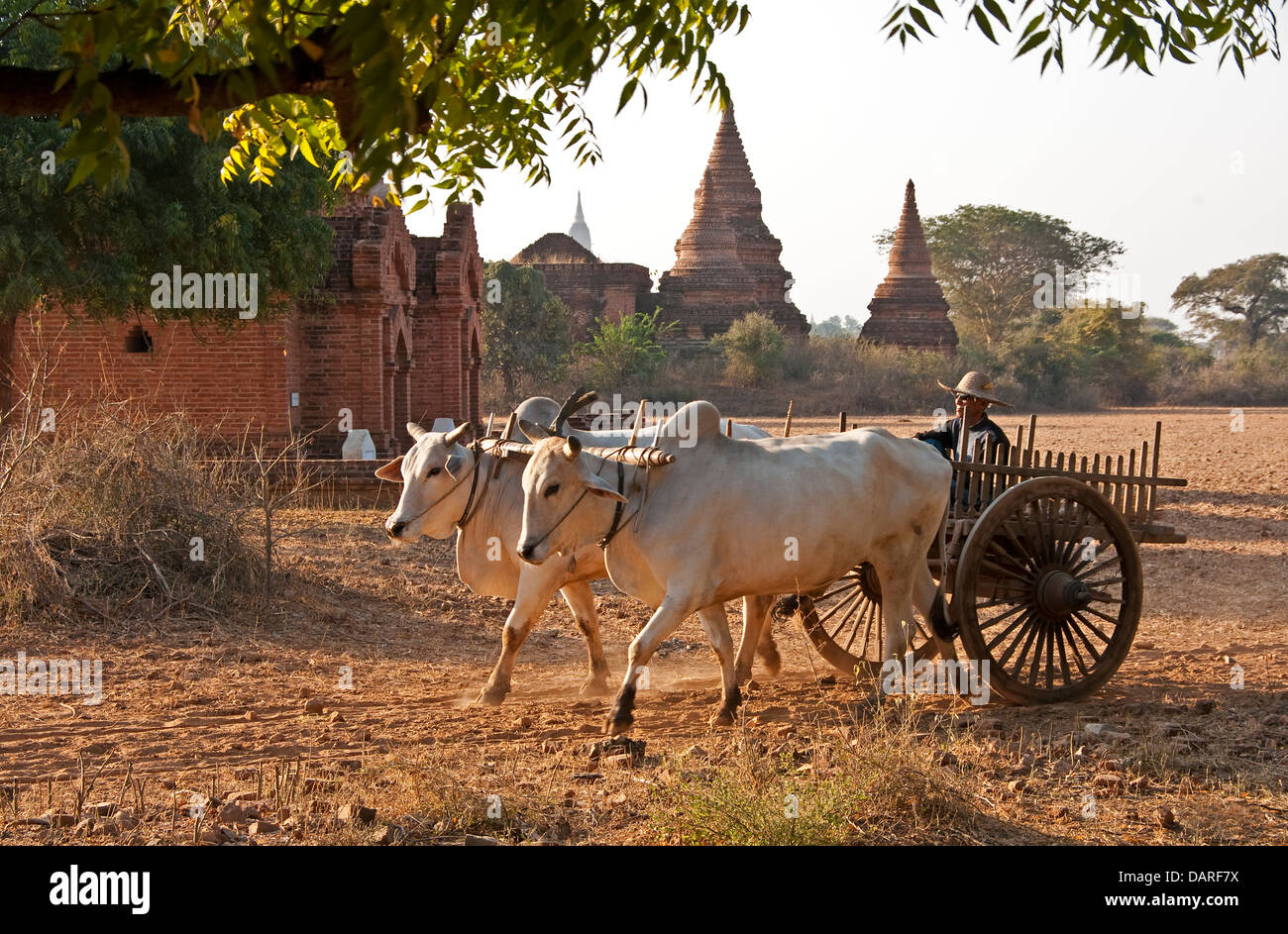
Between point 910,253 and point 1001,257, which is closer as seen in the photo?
point 910,253

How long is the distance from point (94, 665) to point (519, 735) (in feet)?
9.22

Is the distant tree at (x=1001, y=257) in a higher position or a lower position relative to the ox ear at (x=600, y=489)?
higher

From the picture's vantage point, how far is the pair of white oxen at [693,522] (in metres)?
5.84

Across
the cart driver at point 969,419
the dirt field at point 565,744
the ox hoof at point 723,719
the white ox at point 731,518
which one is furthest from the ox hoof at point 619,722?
the cart driver at point 969,419

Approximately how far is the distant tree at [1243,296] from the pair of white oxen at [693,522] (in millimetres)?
61021

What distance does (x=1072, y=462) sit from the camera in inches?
270

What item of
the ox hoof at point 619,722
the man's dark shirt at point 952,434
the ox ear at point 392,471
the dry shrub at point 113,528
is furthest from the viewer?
the dry shrub at point 113,528

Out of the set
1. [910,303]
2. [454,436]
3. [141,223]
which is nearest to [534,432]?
[454,436]

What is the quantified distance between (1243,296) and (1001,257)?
42.0 feet

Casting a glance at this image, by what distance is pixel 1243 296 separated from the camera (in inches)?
2470

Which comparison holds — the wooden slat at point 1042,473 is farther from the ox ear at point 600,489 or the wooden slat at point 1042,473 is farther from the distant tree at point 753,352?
the distant tree at point 753,352

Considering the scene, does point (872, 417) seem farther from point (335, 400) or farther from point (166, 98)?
point (166, 98)

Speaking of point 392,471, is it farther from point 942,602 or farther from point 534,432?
point 942,602
